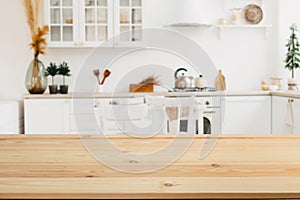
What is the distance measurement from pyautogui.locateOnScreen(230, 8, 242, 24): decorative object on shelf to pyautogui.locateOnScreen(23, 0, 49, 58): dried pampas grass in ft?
6.76

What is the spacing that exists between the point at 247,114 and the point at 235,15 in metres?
1.18

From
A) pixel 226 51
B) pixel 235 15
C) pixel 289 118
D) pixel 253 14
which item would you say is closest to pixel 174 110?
pixel 289 118

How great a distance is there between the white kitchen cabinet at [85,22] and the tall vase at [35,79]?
0.31 meters

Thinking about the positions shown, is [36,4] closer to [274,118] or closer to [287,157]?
[274,118]

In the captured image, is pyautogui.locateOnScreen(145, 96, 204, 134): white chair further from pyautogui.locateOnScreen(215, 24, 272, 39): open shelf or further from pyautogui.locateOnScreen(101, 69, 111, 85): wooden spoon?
pyautogui.locateOnScreen(215, 24, 272, 39): open shelf

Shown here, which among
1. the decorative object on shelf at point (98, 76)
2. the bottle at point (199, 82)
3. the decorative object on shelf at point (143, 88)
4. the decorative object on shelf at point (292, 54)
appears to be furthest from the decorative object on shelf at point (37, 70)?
the decorative object on shelf at point (292, 54)

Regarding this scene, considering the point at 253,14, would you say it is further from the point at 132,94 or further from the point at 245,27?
the point at 132,94

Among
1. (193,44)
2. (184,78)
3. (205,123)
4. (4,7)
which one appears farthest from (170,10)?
(4,7)

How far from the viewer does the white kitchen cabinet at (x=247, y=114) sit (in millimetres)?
4246

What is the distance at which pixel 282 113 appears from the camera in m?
4.05

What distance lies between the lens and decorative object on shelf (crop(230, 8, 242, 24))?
15.3ft

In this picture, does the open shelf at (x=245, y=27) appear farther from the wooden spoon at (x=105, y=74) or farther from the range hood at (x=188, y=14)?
the wooden spoon at (x=105, y=74)

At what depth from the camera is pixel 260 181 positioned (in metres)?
0.82

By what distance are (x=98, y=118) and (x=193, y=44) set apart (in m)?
1.45
